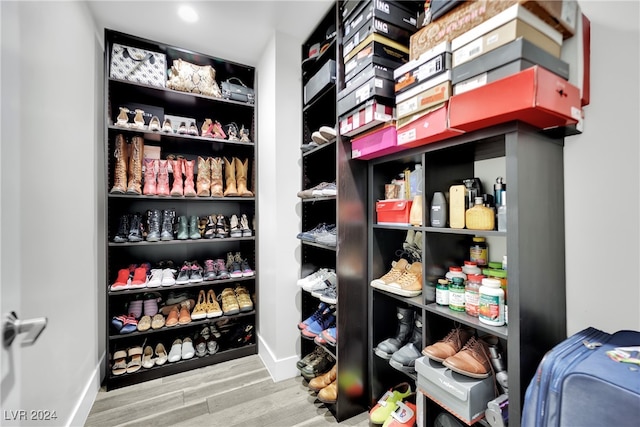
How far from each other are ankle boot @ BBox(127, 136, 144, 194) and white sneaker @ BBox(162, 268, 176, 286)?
0.63 meters

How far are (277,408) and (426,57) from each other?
1.97m

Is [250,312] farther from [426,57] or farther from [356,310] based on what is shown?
[426,57]

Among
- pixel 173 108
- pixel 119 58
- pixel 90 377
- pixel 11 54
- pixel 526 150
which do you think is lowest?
pixel 90 377

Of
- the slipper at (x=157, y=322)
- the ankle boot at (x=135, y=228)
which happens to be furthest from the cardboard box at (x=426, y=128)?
the slipper at (x=157, y=322)

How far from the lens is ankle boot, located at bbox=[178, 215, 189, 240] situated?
2.06 m

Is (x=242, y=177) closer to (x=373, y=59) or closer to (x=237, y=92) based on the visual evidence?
(x=237, y=92)

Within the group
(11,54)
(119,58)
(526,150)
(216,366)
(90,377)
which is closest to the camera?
(11,54)

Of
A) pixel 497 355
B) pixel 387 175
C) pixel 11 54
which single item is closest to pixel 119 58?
pixel 11 54

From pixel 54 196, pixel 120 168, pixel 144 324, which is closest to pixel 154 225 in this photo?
pixel 120 168

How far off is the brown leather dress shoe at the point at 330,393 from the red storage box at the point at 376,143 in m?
1.27

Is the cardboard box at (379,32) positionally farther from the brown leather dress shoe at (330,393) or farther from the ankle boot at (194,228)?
the brown leather dress shoe at (330,393)

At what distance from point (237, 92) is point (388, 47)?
4.64 feet

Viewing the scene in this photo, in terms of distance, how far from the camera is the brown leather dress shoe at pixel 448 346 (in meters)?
1.09

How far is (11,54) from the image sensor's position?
72cm
